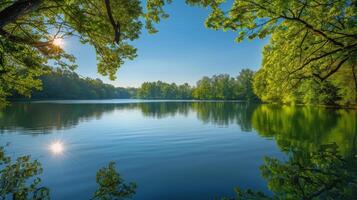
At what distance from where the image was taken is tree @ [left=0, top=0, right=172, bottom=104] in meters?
5.39

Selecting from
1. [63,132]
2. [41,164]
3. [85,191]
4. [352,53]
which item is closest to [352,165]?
[352,53]

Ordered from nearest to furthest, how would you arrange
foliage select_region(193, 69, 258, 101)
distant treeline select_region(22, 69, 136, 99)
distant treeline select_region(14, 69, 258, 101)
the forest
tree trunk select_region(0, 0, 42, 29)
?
tree trunk select_region(0, 0, 42, 29) → the forest → distant treeline select_region(22, 69, 136, 99) → distant treeline select_region(14, 69, 258, 101) → foliage select_region(193, 69, 258, 101)

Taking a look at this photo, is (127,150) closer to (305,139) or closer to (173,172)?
(173,172)

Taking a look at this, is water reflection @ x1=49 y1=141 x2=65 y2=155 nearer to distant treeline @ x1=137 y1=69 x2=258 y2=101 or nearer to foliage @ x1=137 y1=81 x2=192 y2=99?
distant treeline @ x1=137 y1=69 x2=258 y2=101

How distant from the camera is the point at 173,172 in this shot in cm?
723

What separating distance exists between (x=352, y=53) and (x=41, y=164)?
13404 mm

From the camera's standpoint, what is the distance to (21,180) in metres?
6.23

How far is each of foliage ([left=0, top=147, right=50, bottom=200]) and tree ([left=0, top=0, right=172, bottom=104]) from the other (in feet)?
8.99

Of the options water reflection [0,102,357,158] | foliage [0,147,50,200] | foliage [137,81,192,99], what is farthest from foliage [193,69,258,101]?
foliage [0,147,50,200]

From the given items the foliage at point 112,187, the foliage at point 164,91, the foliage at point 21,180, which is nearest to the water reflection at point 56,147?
the foliage at point 21,180

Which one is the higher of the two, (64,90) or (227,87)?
(227,87)

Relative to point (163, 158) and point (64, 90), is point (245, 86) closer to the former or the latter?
point (64, 90)

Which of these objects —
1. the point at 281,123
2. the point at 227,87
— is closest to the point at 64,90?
the point at 227,87

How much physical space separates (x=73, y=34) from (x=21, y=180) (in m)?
4.84
